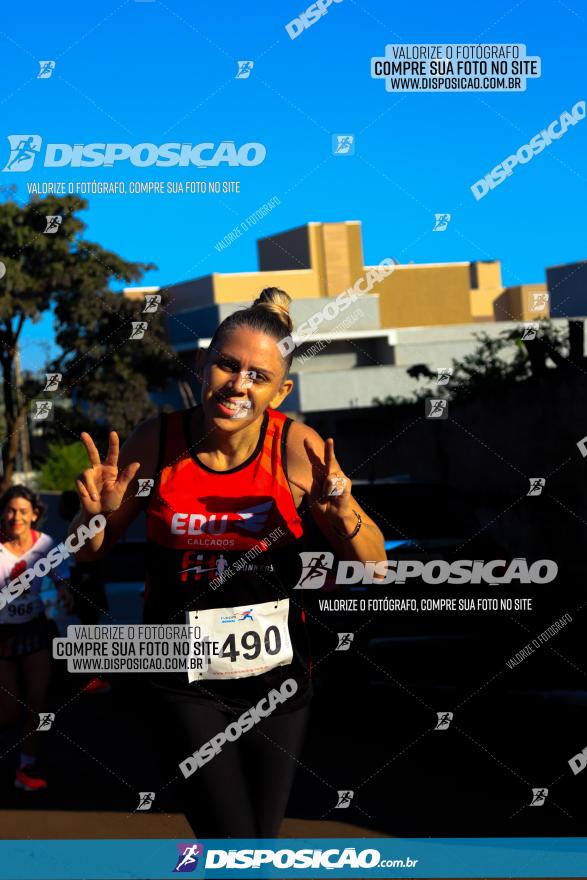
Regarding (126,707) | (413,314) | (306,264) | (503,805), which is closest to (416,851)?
(503,805)

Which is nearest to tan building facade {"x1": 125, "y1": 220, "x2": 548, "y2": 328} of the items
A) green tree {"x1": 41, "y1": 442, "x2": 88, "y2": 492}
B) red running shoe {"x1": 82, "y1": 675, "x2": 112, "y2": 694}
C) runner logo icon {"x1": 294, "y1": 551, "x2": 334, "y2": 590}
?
green tree {"x1": 41, "y1": 442, "x2": 88, "y2": 492}

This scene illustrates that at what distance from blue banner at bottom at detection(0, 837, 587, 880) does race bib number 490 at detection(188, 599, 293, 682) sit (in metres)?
1.44

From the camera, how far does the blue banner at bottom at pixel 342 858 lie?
210 inches

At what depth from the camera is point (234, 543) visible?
3.70 metres

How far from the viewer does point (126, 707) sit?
34.2 ft

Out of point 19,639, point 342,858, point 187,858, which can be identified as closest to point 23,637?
point 19,639

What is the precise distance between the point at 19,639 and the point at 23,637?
0.03 metres

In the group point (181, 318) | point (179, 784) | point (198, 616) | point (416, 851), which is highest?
point (181, 318)

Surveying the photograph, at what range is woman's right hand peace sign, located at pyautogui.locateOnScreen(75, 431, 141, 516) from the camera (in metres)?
3.82

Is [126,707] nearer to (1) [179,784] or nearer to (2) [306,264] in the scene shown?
(1) [179,784]

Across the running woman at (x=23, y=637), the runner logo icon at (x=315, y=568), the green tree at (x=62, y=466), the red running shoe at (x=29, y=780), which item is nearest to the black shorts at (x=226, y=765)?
the red running shoe at (x=29, y=780)

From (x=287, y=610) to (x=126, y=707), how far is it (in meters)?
6.96

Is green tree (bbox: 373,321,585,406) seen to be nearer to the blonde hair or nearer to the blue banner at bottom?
the blue banner at bottom

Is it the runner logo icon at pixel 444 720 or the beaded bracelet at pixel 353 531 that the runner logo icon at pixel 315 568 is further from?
the beaded bracelet at pixel 353 531
